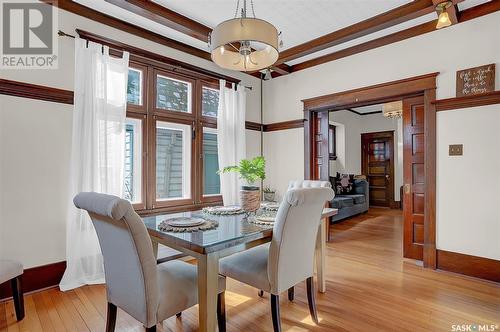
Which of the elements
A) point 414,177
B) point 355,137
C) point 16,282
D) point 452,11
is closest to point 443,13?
point 452,11

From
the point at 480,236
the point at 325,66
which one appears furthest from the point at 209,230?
the point at 325,66

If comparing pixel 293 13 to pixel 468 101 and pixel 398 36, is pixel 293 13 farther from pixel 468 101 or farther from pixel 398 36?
pixel 468 101

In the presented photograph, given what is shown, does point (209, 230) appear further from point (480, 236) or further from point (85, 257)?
point (480, 236)

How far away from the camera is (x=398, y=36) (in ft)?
10.6

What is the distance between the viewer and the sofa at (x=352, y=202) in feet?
17.9

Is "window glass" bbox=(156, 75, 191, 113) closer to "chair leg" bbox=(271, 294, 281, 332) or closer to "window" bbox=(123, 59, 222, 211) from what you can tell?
"window" bbox=(123, 59, 222, 211)

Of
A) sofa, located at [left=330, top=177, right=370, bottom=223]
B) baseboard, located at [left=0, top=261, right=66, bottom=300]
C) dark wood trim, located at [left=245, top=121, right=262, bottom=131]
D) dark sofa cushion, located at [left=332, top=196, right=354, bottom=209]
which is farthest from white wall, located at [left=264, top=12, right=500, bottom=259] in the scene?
baseboard, located at [left=0, top=261, right=66, bottom=300]

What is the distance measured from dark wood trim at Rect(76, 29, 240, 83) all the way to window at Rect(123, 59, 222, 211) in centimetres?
4

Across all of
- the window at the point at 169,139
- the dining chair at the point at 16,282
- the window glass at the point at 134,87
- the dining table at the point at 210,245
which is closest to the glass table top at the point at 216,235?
the dining table at the point at 210,245

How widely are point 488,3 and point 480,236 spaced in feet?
7.68

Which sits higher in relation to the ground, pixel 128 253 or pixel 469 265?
pixel 128 253

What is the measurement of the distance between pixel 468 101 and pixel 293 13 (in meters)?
2.05

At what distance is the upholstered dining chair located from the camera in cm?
127

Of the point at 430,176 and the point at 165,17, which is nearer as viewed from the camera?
the point at 165,17
